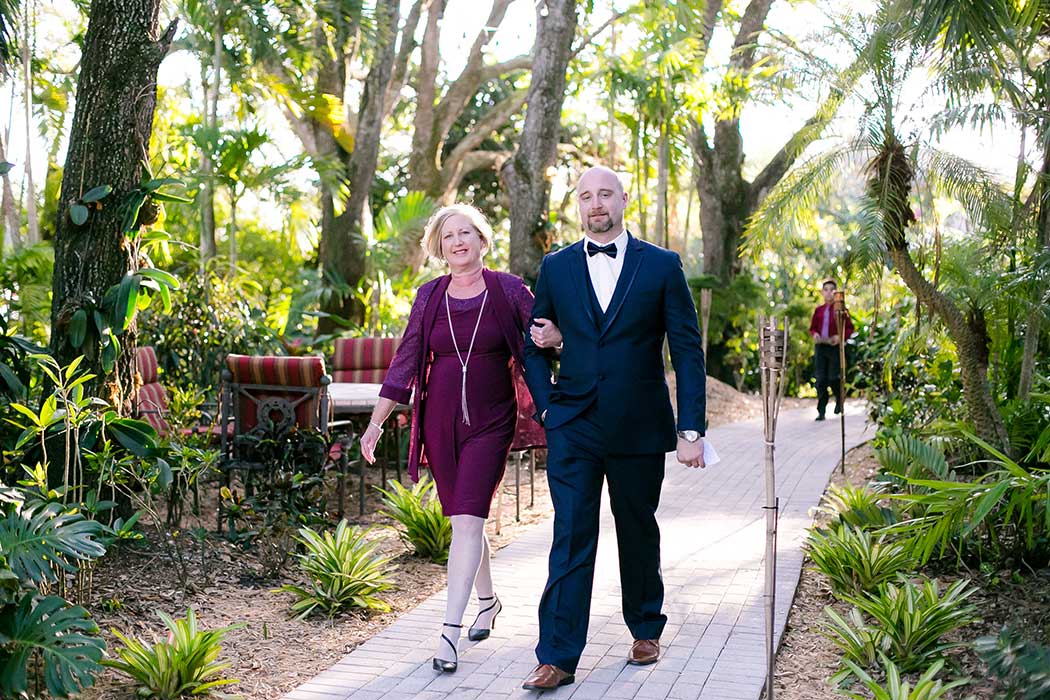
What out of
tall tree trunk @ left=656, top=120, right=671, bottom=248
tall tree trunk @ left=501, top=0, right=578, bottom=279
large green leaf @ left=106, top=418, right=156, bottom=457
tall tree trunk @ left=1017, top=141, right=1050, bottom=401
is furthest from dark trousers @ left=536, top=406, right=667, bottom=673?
tall tree trunk @ left=656, top=120, right=671, bottom=248

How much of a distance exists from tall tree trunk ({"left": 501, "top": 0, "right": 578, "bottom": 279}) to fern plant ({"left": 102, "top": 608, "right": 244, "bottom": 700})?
27.6 feet

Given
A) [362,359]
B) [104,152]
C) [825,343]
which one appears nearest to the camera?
[104,152]

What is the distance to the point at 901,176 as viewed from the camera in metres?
9.62

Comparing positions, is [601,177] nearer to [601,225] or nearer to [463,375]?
[601,225]

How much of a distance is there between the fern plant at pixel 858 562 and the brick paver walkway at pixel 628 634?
247 millimetres

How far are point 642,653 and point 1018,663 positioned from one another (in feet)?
5.81

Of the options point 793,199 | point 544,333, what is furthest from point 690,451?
point 793,199

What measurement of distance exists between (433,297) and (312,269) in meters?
15.2

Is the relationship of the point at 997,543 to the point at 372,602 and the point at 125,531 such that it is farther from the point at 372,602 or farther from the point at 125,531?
the point at 125,531

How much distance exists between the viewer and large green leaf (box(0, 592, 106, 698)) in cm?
395

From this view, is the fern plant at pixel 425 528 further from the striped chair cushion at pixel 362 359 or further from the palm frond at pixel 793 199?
the palm frond at pixel 793 199

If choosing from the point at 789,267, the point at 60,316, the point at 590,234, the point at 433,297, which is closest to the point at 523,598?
the point at 433,297

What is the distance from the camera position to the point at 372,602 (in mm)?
5617

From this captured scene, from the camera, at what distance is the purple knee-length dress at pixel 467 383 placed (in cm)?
493
